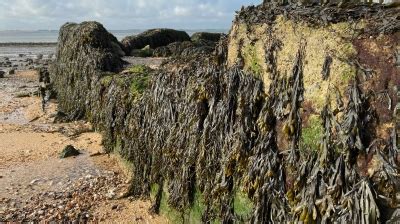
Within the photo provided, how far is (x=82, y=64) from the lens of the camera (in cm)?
1421

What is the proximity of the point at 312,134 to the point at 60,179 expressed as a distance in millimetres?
5998

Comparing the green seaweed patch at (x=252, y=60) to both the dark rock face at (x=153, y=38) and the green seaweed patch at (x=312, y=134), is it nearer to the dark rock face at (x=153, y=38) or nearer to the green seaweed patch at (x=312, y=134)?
the green seaweed patch at (x=312, y=134)

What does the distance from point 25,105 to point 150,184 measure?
12.0 metres

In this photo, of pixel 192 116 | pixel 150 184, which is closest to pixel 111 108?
pixel 150 184

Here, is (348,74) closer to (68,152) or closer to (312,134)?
(312,134)

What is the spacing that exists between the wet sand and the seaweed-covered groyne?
949mm

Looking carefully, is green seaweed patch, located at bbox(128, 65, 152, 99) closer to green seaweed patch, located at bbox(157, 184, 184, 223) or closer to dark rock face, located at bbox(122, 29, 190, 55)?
green seaweed patch, located at bbox(157, 184, 184, 223)

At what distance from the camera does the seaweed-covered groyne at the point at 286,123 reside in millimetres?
3114

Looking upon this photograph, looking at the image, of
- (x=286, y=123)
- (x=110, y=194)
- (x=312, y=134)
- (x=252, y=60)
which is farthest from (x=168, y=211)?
(x=312, y=134)

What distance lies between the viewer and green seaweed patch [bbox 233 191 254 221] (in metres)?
4.42

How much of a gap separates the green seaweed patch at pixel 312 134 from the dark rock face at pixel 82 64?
8812mm

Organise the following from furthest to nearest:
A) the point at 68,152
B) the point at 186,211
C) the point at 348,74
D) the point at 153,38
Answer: the point at 153,38 → the point at 68,152 → the point at 186,211 → the point at 348,74

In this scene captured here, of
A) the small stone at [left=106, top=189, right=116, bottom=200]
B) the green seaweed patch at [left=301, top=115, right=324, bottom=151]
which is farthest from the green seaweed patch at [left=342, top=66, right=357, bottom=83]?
the small stone at [left=106, top=189, right=116, bottom=200]

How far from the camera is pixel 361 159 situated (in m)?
3.22
